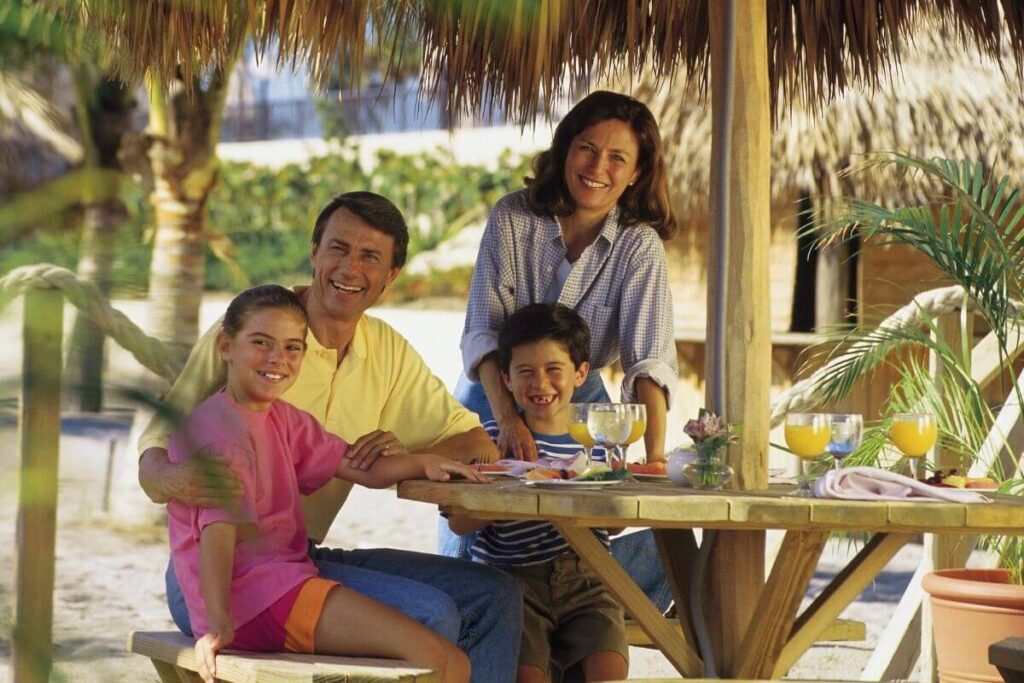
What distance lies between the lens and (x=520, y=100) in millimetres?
3998

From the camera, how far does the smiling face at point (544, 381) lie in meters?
3.55

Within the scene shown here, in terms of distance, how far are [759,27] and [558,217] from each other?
0.91 meters

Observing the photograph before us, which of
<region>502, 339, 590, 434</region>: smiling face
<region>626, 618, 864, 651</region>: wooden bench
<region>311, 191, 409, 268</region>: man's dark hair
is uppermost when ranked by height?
<region>311, 191, 409, 268</region>: man's dark hair

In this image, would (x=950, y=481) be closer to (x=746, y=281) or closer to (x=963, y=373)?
(x=746, y=281)

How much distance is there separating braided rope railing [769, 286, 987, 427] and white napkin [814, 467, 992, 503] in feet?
7.66

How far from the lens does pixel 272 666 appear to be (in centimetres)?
262

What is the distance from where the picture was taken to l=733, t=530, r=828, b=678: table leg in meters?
3.05

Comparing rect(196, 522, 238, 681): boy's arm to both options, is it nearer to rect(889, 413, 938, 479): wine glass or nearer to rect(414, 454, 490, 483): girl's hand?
rect(414, 454, 490, 483): girl's hand

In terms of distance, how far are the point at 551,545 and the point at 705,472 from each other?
75cm

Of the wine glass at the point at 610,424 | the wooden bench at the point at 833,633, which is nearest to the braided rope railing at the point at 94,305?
the wine glass at the point at 610,424

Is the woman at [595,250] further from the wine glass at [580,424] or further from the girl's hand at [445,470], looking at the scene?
the girl's hand at [445,470]

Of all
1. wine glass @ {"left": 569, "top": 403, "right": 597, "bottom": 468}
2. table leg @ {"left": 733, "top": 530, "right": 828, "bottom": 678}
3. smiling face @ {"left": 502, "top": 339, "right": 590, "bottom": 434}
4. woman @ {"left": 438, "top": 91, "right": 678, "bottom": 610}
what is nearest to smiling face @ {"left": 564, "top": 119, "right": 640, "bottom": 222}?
woman @ {"left": 438, "top": 91, "right": 678, "bottom": 610}

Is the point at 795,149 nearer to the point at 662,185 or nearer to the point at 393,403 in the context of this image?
the point at 662,185

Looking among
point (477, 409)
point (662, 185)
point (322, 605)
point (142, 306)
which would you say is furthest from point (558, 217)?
point (142, 306)
